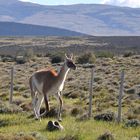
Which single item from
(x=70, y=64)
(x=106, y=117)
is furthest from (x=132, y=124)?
(x=70, y=64)

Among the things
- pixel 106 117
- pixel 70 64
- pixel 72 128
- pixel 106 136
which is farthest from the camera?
pixel 106 117

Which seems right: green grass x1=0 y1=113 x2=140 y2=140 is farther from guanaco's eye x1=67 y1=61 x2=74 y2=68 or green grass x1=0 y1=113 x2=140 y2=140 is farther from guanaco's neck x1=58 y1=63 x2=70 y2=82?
guanaco's eye x1=67 y1=61 x2=74 y2=68

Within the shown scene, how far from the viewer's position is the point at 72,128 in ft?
42.0

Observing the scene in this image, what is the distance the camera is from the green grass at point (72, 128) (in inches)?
477

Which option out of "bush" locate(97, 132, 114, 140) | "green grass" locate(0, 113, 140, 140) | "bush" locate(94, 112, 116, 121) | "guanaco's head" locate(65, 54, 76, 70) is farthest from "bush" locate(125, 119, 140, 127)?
"bush" locate(97, 132, 114, 140)

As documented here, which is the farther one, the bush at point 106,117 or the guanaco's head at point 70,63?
the bush at point 106,117

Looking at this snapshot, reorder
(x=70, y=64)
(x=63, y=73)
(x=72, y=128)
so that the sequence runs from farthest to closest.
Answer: (x=63, y=73) < (x=70, y=64) < (x=72, y=128)

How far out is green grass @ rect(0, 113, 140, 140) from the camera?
1212cm

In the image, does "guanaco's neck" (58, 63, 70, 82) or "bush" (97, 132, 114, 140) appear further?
"guanaco's neck" (58, 63, 70, 82)

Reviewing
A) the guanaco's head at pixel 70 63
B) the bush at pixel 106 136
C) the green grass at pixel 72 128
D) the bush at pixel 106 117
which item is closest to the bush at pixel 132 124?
the green grass at pixel 72 128

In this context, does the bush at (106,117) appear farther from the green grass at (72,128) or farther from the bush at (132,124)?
the bush at (132,124)

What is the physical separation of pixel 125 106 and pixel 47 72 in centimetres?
696

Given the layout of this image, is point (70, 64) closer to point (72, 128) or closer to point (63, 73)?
point (63, 73)

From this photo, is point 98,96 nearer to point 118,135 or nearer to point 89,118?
point 89,118
